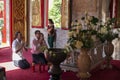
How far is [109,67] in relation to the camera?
22.3ft

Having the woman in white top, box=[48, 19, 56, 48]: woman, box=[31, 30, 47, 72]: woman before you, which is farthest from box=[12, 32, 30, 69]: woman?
box=[48, 19, 56, 48]: woman

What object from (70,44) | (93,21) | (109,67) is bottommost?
(109,67)

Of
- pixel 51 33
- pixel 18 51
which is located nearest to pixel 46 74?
pixel 18 51

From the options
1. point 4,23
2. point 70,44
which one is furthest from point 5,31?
point 70,44

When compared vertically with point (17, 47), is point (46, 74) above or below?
below

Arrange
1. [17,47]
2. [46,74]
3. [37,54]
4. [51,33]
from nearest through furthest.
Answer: [46,74] → [37,54] → [17,47] → [51,33]

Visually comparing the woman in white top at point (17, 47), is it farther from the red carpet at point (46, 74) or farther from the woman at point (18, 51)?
the red carpet at point (46, 74)

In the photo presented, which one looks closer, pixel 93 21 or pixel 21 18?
pixel 93 21

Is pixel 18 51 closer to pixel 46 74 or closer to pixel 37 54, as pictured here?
pixel 37 54

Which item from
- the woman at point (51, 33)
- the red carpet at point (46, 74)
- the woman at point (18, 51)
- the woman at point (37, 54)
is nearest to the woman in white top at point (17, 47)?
the woman at point (18, 51)

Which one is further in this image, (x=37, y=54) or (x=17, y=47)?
(x=17, y=47)

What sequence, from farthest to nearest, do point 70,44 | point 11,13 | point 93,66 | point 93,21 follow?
point 11,13 → point 93,66 → point 93,21 → point 70,44

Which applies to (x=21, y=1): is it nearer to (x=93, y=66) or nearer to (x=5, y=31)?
(x=5, y=31)

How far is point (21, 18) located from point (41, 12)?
2.59ft
